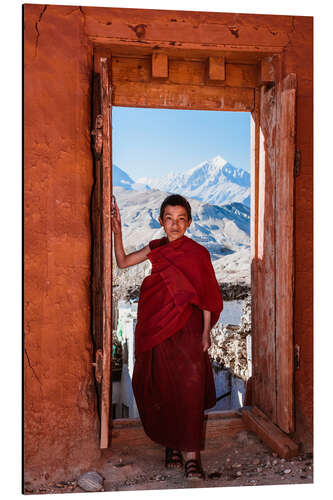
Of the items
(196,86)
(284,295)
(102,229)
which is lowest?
(284,295)

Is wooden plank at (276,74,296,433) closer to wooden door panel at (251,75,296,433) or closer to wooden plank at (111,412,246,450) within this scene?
wooden door panel at (251,75,296,433)

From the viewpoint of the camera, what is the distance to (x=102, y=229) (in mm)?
2494

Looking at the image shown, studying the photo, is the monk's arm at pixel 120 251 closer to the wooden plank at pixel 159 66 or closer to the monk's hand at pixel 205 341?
the monk's hand at pixel 205 341

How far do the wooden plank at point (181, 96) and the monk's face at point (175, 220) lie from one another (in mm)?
798

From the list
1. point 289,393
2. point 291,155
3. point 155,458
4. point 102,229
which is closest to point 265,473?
point 289,393

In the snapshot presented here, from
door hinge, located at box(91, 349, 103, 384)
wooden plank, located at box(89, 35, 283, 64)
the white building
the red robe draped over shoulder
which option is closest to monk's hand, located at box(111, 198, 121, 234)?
the red robe draped over shoulder

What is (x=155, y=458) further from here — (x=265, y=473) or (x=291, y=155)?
(x=291, y=155)

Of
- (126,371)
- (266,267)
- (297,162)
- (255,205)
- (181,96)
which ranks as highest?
(181,96)

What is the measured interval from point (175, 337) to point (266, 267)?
811 millimetres

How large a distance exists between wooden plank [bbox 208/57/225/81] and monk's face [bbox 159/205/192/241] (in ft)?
3.08

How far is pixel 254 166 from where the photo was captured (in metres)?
3.05

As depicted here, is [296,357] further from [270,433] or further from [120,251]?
[120,251]

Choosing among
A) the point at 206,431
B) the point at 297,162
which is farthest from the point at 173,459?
the point at 297,162
